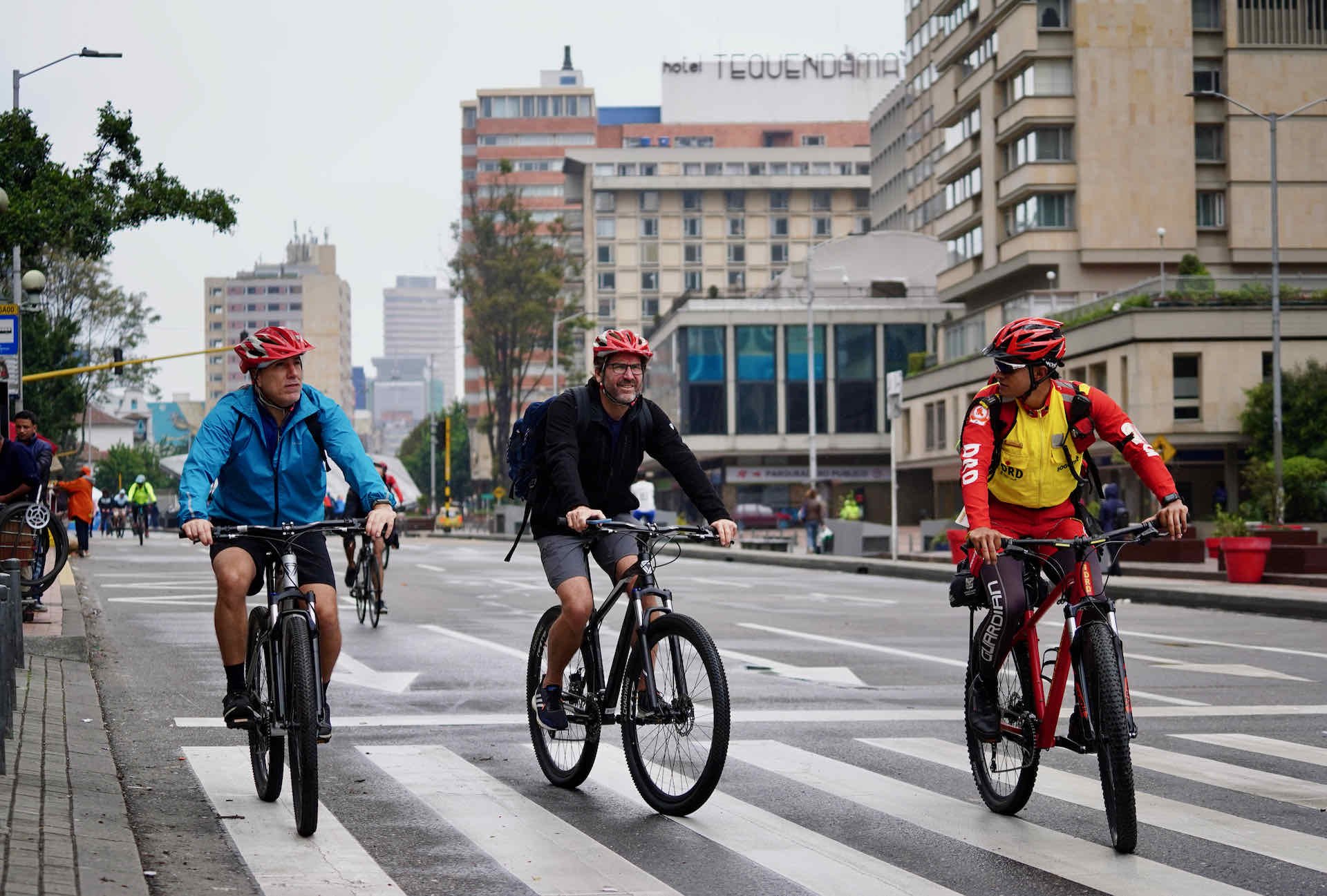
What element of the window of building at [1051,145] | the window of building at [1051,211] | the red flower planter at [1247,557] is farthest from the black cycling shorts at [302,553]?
the window of building at [1051,145]

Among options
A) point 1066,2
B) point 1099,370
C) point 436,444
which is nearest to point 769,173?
point 436,444

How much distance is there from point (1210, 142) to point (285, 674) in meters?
60.9

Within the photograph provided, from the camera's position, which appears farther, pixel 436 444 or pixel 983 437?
pixel 436 444

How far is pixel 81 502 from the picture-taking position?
29.1 metres

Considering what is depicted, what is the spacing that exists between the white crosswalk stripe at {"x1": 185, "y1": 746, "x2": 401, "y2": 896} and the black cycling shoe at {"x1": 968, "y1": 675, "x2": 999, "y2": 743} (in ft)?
7.54

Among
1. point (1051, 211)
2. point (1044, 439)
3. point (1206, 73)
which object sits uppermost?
point (1206, 73)

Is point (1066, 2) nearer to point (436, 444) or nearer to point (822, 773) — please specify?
point (822, 773)

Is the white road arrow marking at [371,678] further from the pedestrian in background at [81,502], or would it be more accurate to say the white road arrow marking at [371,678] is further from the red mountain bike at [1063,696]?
the pedestrian in background at [81,502]

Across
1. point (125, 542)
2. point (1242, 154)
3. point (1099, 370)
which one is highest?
point (1242, 154)

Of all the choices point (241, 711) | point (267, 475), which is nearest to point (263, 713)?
point (241, 711)

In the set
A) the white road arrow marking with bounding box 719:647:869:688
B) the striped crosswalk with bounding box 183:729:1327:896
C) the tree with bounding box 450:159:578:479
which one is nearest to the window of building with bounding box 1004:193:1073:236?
the tree with bounding box 450:159:578:479

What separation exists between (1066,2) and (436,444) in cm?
8510

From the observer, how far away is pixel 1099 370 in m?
55.2

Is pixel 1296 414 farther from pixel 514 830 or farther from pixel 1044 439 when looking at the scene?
pixel 514 830
